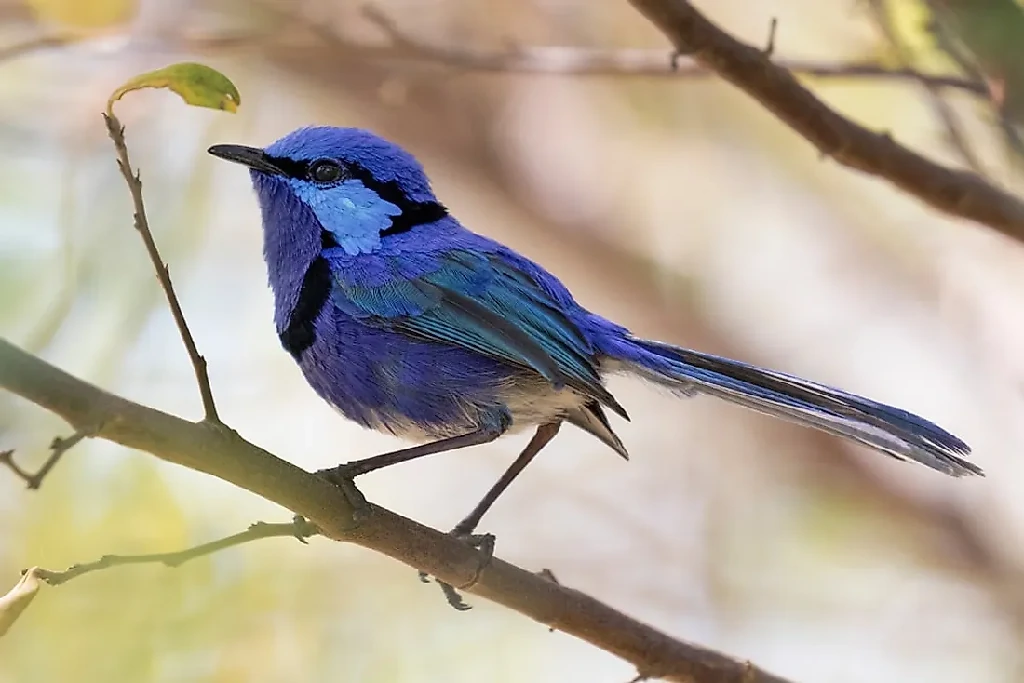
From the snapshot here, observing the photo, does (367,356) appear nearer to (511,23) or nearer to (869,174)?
(869,174)

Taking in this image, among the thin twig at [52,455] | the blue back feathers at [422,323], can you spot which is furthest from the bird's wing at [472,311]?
the thin twig at [52,455]

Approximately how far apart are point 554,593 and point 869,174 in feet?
4.17

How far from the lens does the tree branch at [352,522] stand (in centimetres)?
133

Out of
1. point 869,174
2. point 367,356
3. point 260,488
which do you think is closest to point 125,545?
point 367,356

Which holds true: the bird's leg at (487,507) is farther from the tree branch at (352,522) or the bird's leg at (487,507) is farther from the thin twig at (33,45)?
the thin twig at (33,45)

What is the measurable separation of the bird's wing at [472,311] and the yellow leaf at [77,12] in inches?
47.8

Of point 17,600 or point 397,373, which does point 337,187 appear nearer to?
point 397,373

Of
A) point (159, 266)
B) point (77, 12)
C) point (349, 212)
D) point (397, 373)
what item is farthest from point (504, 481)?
point (77, 12)

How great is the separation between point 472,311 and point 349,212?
0.38 metres

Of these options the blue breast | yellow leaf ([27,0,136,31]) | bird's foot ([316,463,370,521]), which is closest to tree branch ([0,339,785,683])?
bird's foot ([316,463,370,521])

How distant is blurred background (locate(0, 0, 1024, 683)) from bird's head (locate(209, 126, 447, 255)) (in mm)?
727

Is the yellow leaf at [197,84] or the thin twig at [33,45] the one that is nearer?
the yellow leaf at [197,84]

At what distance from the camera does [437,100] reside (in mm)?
4578

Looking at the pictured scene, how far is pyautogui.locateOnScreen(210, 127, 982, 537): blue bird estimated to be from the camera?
2152 millimetres
